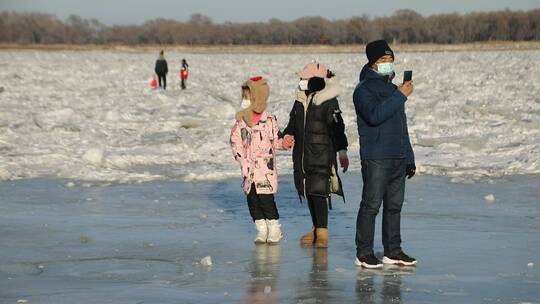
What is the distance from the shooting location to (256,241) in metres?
9.12

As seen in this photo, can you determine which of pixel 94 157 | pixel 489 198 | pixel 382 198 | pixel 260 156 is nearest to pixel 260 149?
pixel 260 156

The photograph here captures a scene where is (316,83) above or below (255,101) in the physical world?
above

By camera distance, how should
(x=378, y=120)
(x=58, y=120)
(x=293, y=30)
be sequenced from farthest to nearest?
1. (x=293, y=30)
2. (x=58, y=120)
3. (x=378, y=120)

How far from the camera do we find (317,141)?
892 cm

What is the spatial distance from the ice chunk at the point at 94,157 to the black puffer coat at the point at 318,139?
7.33m

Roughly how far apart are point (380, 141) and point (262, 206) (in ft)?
6.01

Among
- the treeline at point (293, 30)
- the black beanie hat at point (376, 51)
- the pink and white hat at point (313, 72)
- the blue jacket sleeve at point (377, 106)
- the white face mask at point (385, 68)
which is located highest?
the black beanie hat at point (376, 51)

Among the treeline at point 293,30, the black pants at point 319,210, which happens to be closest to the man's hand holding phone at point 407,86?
the black pants at point 319,210

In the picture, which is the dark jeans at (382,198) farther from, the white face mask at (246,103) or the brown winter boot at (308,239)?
the white face mask at (246,103)

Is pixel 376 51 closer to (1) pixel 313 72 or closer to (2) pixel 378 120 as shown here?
(2) pixel 378 120

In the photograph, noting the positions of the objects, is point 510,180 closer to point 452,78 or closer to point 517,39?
point 452,78

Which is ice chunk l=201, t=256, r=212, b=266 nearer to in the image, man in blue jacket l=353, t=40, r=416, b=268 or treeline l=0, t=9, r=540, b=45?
man in blue jacket l=353, t=40, r=416, b=268

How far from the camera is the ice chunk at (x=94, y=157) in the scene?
15898 mm

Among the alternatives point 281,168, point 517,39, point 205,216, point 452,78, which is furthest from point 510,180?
point 517,39
